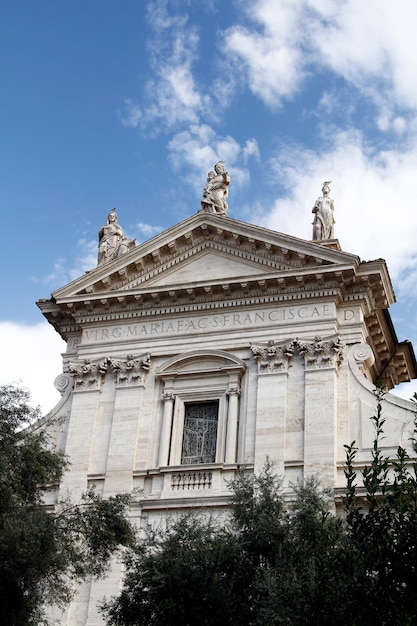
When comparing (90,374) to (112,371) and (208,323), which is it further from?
(208,323)

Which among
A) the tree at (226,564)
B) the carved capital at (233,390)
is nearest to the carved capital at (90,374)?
the carved capital at (233,390)

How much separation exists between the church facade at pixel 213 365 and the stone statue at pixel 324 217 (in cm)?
58

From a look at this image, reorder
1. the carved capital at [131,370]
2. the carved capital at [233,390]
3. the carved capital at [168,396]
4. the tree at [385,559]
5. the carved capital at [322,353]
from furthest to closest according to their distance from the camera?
the carved capital at [131,370] < the carved capital at [168,396] < the carved capital at [233,390] < the carved capital at [322,353] < the tree at [385,559]

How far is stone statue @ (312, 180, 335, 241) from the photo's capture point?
28828 millimetres

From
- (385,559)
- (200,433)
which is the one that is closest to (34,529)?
(385,559)

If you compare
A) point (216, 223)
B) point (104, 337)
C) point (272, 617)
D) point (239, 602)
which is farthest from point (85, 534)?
point (216, 223)

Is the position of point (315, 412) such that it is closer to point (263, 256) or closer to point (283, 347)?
point (283, 347)

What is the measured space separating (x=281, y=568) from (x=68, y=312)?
513 inches

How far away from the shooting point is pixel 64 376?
95.6 ft

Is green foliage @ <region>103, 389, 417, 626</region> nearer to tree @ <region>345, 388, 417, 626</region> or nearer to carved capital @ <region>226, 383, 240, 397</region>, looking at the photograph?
tree @ <region>345, 388, 417, 626</region>

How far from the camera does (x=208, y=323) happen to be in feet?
92.5

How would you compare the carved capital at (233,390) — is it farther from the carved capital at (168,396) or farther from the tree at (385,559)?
the tree at (385,559)

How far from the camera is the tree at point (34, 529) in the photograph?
19094 mm

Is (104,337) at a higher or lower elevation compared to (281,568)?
higher
